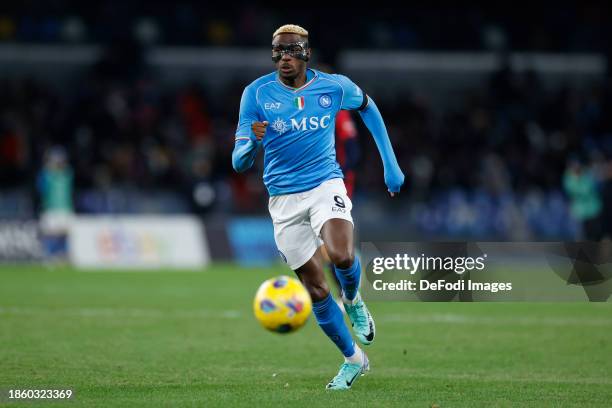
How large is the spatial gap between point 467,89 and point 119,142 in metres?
10.9

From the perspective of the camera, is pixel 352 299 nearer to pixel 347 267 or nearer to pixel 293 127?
pixel 347 267

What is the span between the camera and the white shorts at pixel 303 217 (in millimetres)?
8266

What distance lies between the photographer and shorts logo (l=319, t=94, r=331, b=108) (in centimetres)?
845

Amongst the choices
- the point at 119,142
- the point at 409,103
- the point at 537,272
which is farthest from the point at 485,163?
the point at 537,272

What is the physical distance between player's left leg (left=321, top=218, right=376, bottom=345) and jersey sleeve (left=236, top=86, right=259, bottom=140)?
0.94 metres

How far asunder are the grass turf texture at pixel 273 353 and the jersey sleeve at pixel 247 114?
1.95 meters

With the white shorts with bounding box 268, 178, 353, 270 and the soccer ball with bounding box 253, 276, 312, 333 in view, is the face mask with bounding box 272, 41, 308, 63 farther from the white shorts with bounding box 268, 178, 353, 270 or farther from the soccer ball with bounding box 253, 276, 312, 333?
the soccer ball with bounding box 253, 276, 312, 333

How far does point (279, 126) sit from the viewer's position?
8.31 meters

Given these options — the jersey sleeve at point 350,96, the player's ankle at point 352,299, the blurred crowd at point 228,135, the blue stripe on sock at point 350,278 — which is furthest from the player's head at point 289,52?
the blurred crowd at point 228,135

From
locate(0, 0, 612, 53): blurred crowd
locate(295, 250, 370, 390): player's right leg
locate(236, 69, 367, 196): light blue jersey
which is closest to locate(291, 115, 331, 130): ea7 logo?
locate(236, 69, 367, 196): light blue jersey

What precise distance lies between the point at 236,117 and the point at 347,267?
66.7 feet

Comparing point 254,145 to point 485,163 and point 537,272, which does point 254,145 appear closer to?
point 537,272

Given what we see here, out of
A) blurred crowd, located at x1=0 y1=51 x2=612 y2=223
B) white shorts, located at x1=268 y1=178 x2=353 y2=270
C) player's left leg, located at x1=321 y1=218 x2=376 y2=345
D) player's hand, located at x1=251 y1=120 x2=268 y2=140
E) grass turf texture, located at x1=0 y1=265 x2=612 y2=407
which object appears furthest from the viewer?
blurred crowd, located at x1=0 y1=51 x2=612 y2=223

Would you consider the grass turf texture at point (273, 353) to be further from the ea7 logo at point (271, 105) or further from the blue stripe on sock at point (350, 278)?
the ea7 logo at point (271, 105)
